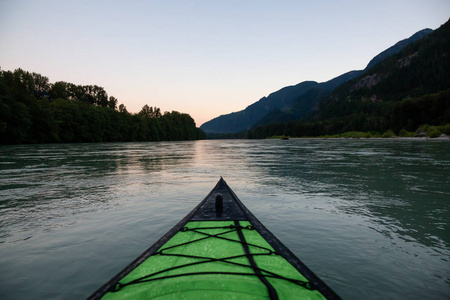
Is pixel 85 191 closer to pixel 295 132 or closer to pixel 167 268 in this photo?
pixel 167 268

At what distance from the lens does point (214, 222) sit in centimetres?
577

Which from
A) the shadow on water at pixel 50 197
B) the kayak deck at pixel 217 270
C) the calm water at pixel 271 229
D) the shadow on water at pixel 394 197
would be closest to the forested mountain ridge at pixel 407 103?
the shadow on water at pixel 394 197

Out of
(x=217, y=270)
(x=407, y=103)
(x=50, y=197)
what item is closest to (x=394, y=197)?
(x=217, y=270)

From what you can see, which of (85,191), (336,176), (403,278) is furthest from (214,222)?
(336,176)

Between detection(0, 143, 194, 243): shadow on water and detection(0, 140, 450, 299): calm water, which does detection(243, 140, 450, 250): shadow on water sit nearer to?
detection(0, 140, 450, 299): calm water

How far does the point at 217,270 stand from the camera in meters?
3.64

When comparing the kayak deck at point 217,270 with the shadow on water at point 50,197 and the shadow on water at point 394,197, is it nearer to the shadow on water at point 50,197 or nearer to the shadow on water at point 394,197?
the shadow on water at point 394,197

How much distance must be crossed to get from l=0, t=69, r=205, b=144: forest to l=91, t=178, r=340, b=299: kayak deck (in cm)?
6393

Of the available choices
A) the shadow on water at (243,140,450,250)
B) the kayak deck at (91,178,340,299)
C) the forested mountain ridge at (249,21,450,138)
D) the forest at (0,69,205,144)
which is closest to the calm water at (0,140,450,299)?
the shadow on water at (243,140,450,250)

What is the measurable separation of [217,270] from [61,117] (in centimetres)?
Result: 8786

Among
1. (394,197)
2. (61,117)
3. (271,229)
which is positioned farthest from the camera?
(61,117)

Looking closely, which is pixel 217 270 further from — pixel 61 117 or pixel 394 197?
pixel 61 117

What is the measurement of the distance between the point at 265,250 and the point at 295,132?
19985 centimetres

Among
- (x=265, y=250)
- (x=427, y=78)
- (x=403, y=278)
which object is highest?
(x=427, y=78)
